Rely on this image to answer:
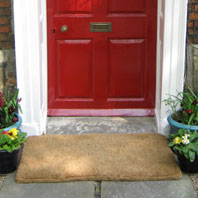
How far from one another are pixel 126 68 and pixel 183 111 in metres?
0.97

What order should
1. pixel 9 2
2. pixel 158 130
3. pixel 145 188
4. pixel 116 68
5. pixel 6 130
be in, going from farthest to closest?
pixel 116 68 < pixel 158 130 < pixel 9 2 < pixel 6 130 < pixel 145 188

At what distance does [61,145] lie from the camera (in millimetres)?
4344

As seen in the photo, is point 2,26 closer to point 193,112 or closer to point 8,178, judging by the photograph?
point 8,178

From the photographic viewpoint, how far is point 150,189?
11.8 feet

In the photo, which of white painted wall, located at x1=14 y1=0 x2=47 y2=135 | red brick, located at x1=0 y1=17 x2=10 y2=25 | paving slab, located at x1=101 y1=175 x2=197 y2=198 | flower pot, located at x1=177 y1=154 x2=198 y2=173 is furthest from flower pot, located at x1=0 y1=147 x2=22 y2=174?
flower pot, located at x1=177 y1=154 x2=198 y2=173

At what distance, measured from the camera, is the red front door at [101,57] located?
4.81 metres

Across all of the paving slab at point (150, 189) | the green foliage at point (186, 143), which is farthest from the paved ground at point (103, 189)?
the green foliage at point (186, 143)

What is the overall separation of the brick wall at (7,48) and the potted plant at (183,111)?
1.60 m

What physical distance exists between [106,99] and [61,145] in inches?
37.3

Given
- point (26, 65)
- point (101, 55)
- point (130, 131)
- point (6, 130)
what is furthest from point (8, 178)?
point (101, 55)

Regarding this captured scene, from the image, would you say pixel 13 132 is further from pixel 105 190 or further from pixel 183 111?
pixel 183 111

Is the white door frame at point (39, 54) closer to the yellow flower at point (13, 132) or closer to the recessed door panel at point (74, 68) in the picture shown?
the recessed door panel at point (74, 68)

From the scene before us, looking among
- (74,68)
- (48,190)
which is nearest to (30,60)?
(74,68)

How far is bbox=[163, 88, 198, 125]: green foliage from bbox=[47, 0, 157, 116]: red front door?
0.57 m
